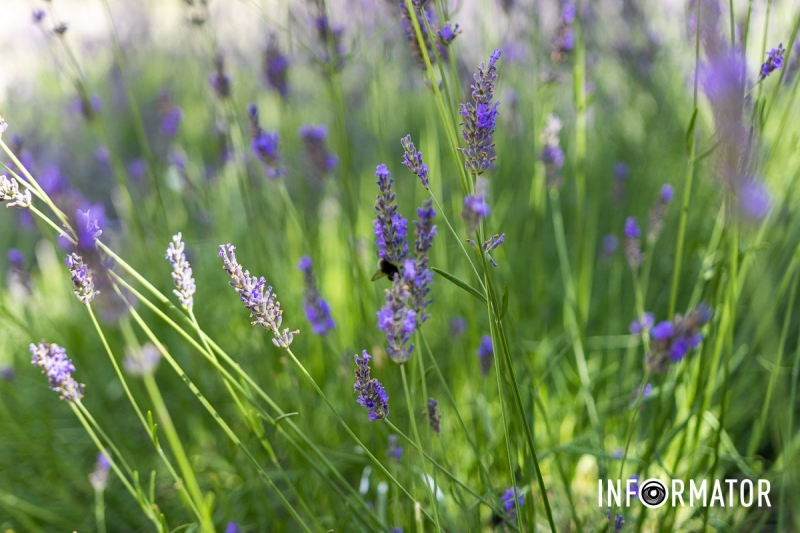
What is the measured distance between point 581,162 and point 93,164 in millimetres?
4109

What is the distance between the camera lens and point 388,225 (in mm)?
1002

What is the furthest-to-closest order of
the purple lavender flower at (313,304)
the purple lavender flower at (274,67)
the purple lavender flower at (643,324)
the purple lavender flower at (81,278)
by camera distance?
1. the purple lavender flower at (274,67)
2. the purple lavender flower at (643,324)
3. the purple lavender flower at (313,304)
4. the purple lavender flower at (81,278)

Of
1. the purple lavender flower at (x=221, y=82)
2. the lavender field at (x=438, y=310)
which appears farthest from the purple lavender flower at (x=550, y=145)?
the purple lavender flower at (x=221, y=82)

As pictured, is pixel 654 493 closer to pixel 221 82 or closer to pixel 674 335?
pixel 674 335

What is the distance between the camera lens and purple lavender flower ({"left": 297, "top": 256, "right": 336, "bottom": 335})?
1598mm

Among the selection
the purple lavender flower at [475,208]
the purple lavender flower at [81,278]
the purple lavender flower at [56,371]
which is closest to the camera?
the purple lavender flower at [475,208]

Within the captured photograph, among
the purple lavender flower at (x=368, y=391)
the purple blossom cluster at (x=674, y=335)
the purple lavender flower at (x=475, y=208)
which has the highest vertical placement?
the purple lavender flower at (x=475, y=208)

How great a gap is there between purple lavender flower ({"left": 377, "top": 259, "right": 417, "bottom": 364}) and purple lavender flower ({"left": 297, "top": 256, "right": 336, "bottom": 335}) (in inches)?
24.0

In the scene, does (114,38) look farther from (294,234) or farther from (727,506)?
(727,506)

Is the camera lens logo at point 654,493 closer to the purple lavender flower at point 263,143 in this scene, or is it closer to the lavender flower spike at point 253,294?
the lavender flower spike at point 253,294

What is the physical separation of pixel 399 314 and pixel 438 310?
4.95 ft

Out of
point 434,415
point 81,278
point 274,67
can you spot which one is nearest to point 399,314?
point 434,415

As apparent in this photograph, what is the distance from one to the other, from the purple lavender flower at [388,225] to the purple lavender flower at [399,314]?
1.3 inches

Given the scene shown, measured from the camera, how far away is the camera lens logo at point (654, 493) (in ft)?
4.71
